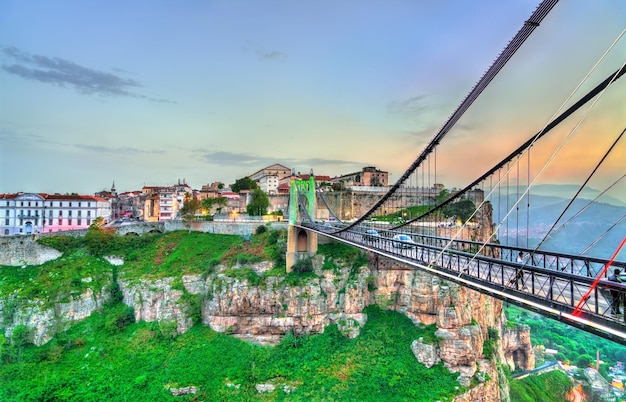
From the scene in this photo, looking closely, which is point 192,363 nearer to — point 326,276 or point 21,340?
point 326,276

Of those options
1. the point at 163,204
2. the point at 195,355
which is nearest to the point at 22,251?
the point at 195,355

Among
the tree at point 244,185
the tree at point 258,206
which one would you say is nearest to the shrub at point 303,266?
the tree at point 258,206

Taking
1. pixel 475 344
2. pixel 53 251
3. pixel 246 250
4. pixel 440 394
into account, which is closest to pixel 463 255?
pixel 440 394

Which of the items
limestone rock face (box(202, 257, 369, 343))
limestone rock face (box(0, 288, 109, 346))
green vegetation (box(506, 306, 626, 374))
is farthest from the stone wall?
green vegetation (box(506, 306, 626, 374))

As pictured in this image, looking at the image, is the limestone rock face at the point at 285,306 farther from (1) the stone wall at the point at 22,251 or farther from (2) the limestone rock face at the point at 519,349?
(2) the limestone rock face at the point at 519,349

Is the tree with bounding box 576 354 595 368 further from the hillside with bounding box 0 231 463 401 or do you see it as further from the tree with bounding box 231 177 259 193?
the tree with bounding box 231 177 259 193

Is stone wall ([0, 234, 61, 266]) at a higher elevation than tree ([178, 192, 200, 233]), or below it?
below
